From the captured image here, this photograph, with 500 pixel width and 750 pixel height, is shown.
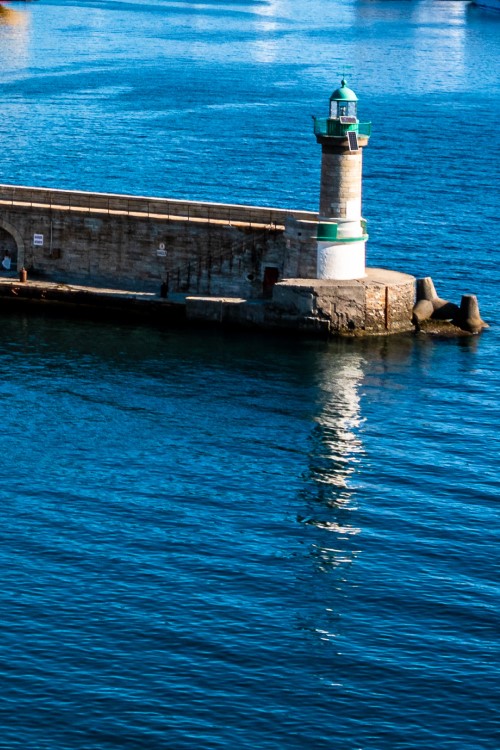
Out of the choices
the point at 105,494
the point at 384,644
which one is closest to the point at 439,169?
the point at 105,494

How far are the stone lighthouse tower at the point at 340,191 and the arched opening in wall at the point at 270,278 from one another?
8.09ft

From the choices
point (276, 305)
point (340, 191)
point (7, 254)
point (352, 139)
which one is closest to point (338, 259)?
point (340, 191)

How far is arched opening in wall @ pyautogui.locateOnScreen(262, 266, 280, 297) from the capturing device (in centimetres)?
6488

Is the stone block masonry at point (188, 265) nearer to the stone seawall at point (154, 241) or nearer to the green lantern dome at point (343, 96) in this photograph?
the stone seawall at point (154, 241)

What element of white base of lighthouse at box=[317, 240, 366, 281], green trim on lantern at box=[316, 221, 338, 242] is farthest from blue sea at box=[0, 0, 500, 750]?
green trim on lantern at box=[316, 221, 338, 242]

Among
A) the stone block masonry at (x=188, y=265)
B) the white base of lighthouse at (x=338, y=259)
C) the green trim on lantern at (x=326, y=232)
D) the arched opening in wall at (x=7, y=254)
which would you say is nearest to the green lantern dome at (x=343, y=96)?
the stone block masonry at (x=188, y=265)

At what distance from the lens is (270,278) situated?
65000mm

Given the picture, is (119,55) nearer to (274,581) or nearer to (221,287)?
(221,287)

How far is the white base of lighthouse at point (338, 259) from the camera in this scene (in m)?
62.8

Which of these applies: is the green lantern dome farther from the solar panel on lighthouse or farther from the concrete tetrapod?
the concrete tetrapod

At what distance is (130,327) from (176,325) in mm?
1942

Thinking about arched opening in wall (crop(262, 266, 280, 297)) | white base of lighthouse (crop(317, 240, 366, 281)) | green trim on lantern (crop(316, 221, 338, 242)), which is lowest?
arched opening in wall (crop(262, 266, 280, 297))

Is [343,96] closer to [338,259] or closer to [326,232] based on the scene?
[326,232]

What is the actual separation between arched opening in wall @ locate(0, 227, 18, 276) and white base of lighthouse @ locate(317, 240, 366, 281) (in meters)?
14.8
